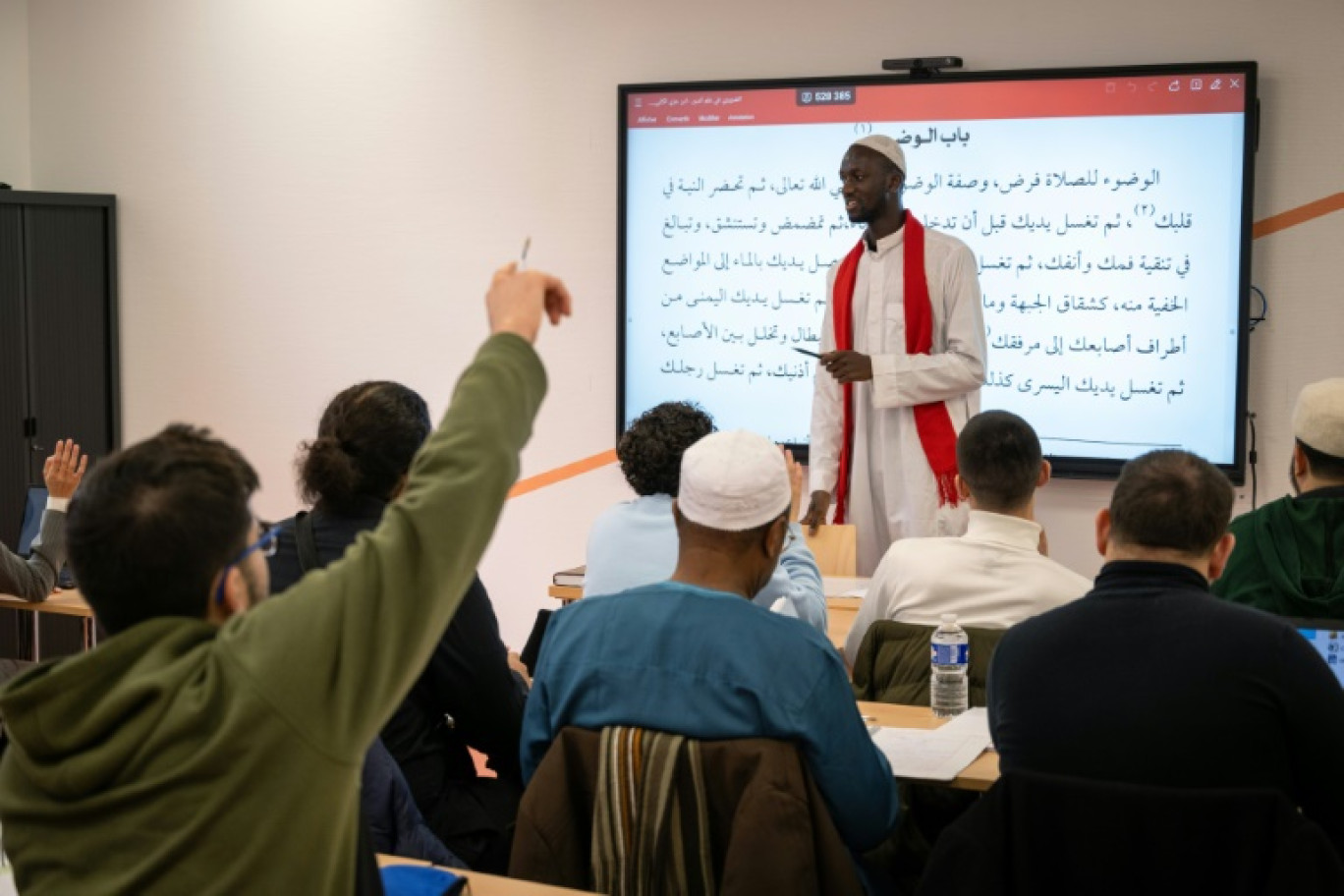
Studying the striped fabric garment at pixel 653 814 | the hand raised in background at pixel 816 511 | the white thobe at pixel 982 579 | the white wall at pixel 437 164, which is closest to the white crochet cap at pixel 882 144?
the white wall at pixel 437 164

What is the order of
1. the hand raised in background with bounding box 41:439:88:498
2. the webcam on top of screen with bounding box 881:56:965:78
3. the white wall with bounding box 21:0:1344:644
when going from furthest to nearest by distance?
the webcam on top of screen with bounding box 881:56:965:78, the white wall with bounding box 21:0:1344:644, the hand raised in background with bounding box 41:439:88:498

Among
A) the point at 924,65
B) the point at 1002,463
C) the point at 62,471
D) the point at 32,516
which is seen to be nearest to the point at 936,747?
the point at 1002,463

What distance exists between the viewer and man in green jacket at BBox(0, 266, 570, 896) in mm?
1379

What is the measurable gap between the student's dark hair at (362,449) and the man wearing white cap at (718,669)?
2.40ft

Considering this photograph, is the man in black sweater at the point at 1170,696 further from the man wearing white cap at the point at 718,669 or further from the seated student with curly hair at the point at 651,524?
the seated student with curly hair at the point at 651,524

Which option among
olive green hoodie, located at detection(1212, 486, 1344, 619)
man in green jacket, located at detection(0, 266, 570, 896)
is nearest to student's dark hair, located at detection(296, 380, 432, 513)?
man in green jacket, located at detection(0, 266, 570, 896)

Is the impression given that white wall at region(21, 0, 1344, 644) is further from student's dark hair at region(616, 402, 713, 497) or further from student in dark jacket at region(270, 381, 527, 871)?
student in dark jacket at region(270, 381, 527, 871)

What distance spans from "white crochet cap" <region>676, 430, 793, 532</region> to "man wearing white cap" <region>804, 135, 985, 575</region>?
2.69m

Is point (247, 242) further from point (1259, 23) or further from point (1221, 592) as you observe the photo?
point (1221, 592)

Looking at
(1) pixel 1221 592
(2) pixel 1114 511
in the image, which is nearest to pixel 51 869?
(2) pixel 1114 511

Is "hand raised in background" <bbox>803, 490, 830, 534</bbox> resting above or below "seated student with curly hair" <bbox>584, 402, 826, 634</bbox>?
below

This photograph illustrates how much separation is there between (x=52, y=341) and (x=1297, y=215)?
552cm

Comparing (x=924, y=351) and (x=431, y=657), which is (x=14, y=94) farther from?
(x=431, y=657)

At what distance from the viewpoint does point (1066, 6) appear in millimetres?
5840
